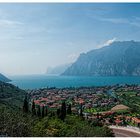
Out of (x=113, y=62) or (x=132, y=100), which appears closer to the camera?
(x=132, y=100)

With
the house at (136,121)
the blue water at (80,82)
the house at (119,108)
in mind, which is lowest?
the house at (136,121)

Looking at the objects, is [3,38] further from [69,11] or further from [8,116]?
[8,116]


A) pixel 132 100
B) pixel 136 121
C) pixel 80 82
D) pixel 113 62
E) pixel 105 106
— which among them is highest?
pixel 113 62

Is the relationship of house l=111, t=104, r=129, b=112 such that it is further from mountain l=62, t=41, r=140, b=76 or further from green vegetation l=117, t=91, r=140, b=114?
mountain l=62, t=41, r=140, b=76

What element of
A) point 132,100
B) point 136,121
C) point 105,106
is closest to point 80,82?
point 132,100

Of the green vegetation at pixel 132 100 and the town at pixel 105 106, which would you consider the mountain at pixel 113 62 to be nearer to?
the green vegetation at pixel 132 100

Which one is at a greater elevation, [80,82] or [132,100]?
[80,82]

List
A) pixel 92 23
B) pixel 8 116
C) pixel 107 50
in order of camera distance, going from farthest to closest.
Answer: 1. pixel 107 50
2. pixel 92 23
3. pixel 8 116

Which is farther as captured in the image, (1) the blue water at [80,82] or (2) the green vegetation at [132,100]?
(1) the blue water at [80,82]

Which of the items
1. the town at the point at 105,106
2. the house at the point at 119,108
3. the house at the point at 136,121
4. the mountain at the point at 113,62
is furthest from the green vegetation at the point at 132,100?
the mountain at the point at 113,62

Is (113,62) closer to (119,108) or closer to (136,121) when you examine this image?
(119,108)

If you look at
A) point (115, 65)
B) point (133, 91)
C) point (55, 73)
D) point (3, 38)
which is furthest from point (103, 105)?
point (55, 73)
